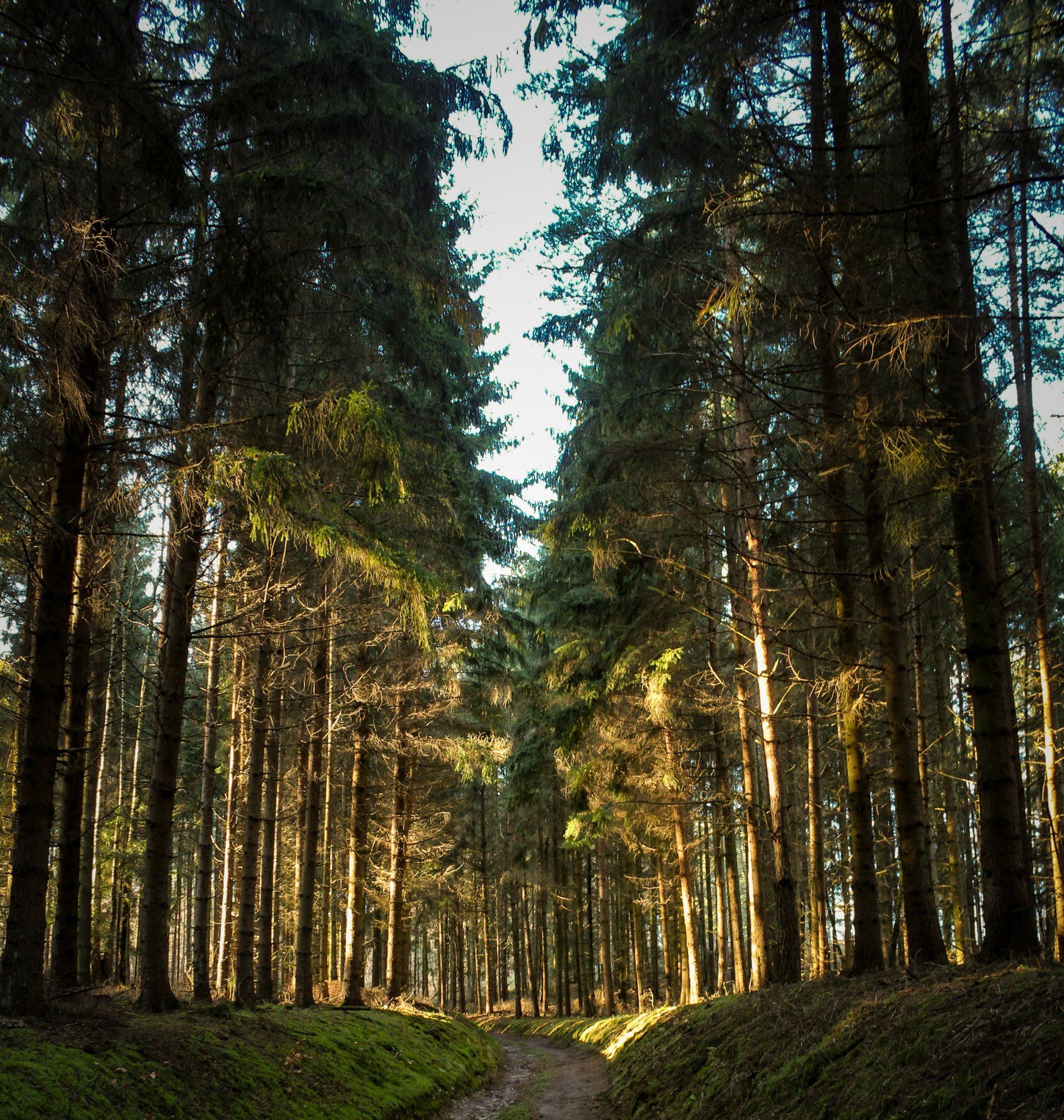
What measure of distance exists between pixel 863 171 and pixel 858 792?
20.1 ft

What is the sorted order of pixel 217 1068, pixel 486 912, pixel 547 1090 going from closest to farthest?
pixel 217 1068 < pixel 547 1090 < pixel 486 912

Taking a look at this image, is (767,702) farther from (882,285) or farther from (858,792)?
(882,285)

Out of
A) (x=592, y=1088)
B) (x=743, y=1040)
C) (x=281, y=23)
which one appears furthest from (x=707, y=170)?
(x=592, y=1088)

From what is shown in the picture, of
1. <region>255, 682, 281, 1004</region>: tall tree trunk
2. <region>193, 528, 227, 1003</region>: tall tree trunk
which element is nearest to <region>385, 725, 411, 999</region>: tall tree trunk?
<region>255, 682, 281, 1004</region>: tall tree trunk

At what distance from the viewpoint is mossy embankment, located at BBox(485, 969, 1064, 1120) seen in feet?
13.0

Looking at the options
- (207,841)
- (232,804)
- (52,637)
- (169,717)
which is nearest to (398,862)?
(232,804)

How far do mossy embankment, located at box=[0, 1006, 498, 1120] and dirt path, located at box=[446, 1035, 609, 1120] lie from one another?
497mm

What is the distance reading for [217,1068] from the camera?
257 inches

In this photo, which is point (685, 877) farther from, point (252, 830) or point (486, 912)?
point (486, 912)

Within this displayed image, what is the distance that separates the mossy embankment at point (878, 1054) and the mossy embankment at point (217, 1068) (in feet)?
9.44

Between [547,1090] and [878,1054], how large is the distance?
9.19 meters

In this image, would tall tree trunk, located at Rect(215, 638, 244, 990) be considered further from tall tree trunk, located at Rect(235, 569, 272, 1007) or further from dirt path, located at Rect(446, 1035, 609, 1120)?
dirt path, located at Rect(446, 1035, 609, 1120)

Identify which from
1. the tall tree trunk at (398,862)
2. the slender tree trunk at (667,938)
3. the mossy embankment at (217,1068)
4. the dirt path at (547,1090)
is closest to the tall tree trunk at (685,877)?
the slender tree trunk at (667,938)

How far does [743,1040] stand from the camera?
7.53 meters
